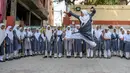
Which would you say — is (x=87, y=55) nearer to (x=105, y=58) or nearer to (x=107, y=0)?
(x=105, y=58)

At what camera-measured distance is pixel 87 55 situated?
16781mm

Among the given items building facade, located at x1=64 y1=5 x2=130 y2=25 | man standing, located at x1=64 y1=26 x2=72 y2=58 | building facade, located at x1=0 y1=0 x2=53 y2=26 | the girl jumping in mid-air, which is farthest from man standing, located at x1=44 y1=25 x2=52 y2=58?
building facade, located at x1=64 y1=5 x2=130 y2=25

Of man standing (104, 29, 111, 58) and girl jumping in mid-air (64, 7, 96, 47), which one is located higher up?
girl jumping in mid-air (64, 7, 96, 47)

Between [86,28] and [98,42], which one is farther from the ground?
[86,28]

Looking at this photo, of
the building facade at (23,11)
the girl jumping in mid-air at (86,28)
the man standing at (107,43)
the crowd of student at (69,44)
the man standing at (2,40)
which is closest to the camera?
the man standing at (2,40)

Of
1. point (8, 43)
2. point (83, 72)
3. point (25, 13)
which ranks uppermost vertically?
point (25, 13)

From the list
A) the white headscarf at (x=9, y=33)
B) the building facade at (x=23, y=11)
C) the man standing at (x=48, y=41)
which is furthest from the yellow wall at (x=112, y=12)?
the white headscarf at (x=9, y=33)

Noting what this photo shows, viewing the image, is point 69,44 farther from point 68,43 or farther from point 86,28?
point 86,28

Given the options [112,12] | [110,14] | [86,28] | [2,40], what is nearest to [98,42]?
[86,28]

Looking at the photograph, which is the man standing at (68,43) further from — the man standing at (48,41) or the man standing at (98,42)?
the man standing at (98,42)

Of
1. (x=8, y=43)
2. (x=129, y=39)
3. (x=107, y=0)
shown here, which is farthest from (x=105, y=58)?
(x=107, y=0)

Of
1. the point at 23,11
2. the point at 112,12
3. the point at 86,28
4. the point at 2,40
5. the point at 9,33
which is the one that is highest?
the point at 23,11

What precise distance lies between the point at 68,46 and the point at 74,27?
1154mm

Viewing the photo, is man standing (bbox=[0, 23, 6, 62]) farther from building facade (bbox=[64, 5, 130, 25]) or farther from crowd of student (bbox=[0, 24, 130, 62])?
building facade (bbox=[64, 5, 130, 25])
